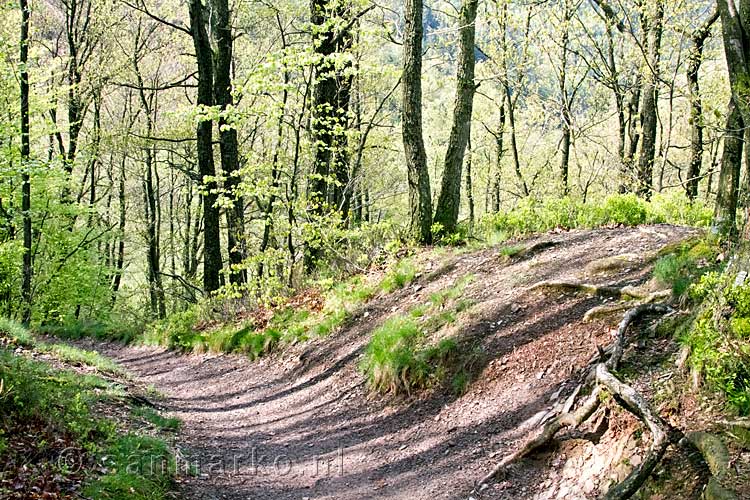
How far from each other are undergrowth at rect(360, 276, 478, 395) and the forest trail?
19 cm

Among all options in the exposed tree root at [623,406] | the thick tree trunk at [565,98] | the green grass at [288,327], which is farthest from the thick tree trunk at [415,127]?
the thick tree trunk at [565,98]

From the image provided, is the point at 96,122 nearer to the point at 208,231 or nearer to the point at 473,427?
the point at 208,231

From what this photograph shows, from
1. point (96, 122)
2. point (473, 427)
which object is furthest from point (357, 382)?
point (96, 122)

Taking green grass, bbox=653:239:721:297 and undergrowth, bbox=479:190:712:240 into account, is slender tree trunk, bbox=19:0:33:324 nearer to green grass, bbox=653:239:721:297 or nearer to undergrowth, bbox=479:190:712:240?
undergrowth, bbox=479:190:712:240

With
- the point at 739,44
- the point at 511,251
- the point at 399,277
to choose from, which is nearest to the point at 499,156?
the point at 399,277

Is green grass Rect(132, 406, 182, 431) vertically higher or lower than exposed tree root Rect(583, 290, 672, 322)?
lower

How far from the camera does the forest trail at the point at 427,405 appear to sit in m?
5.29

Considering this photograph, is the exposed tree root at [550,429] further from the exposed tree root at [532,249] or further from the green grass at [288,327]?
the green grass at [288,327]

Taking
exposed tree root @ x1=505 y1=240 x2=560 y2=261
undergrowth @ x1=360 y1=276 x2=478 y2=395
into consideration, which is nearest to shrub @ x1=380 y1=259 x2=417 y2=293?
undergrowth @ x1=360 y1=276 x2=478 y2=395

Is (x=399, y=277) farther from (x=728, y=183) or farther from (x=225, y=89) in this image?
(x=225, y=89)

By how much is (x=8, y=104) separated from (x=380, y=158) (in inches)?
601

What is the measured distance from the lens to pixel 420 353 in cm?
695

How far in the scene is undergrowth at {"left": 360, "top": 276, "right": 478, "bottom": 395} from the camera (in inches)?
261

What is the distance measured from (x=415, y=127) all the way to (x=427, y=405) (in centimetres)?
582
